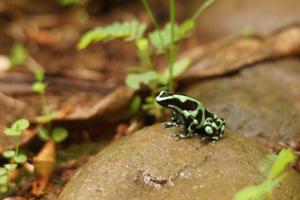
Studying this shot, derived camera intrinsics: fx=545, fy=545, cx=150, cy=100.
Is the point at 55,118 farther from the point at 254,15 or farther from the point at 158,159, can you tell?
the point at 254,15

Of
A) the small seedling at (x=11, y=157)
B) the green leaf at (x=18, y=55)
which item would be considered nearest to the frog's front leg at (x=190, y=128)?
the small seedling at (x=11, y=157)

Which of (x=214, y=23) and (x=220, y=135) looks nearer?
(x=220, y=135)

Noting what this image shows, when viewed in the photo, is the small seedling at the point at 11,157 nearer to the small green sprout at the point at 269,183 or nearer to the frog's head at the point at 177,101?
the frog's head at the point at 177,101

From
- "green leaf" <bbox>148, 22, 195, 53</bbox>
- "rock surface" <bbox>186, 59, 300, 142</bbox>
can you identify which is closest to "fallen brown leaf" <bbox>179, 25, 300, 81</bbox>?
"rock surface" <bbox>186, 59, 300, 142</bbox>

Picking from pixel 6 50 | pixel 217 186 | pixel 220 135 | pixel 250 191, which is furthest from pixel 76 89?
pixel 250 191

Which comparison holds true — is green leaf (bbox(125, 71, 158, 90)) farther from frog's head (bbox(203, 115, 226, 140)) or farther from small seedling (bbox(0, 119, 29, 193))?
small seedling (bbox(0, 119, 29, 193))

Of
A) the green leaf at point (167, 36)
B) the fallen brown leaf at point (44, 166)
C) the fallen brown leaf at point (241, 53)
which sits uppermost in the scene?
the green leaf at point (167, 36)
